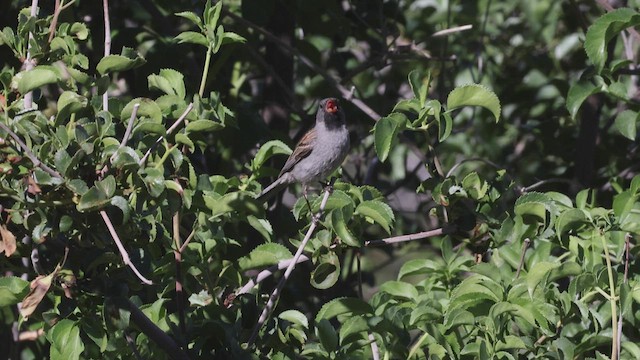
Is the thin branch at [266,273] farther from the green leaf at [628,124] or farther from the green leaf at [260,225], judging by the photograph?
the green leaf at [628,124]

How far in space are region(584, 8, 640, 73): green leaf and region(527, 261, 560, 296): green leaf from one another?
0.95 meters

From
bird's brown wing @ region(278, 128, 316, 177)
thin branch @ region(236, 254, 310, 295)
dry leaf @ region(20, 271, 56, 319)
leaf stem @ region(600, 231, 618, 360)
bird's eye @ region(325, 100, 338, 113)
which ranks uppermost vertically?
dry leaf @ region(20, 271, 56, 319)

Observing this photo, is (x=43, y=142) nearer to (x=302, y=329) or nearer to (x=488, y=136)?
(x=302, y=329)

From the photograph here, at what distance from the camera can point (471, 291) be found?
2824 mm

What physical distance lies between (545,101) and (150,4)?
210 cm

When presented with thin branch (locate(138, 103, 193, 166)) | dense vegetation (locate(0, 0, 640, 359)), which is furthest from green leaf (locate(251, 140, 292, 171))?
thin branch (locate(138, 103, 193, 166))

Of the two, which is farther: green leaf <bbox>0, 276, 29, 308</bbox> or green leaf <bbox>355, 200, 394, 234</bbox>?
green leaf <bbox>355, 200, 394, 234</bbox>

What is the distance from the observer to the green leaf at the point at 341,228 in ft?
8.95

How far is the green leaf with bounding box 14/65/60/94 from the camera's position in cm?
270

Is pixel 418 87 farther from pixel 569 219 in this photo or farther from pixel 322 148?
pixel 322 148

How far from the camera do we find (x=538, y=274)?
284 cm

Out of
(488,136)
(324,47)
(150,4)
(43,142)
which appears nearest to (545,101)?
(488,136)

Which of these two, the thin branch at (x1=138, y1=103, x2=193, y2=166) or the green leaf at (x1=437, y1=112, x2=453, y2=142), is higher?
the thin branch at (x1=138, y1=103, x2=193, y2=166)

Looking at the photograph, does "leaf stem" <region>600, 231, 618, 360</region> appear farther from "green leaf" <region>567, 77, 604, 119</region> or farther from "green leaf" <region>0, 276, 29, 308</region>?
"green leaf" <region>0, 276, 29, 308</region>
